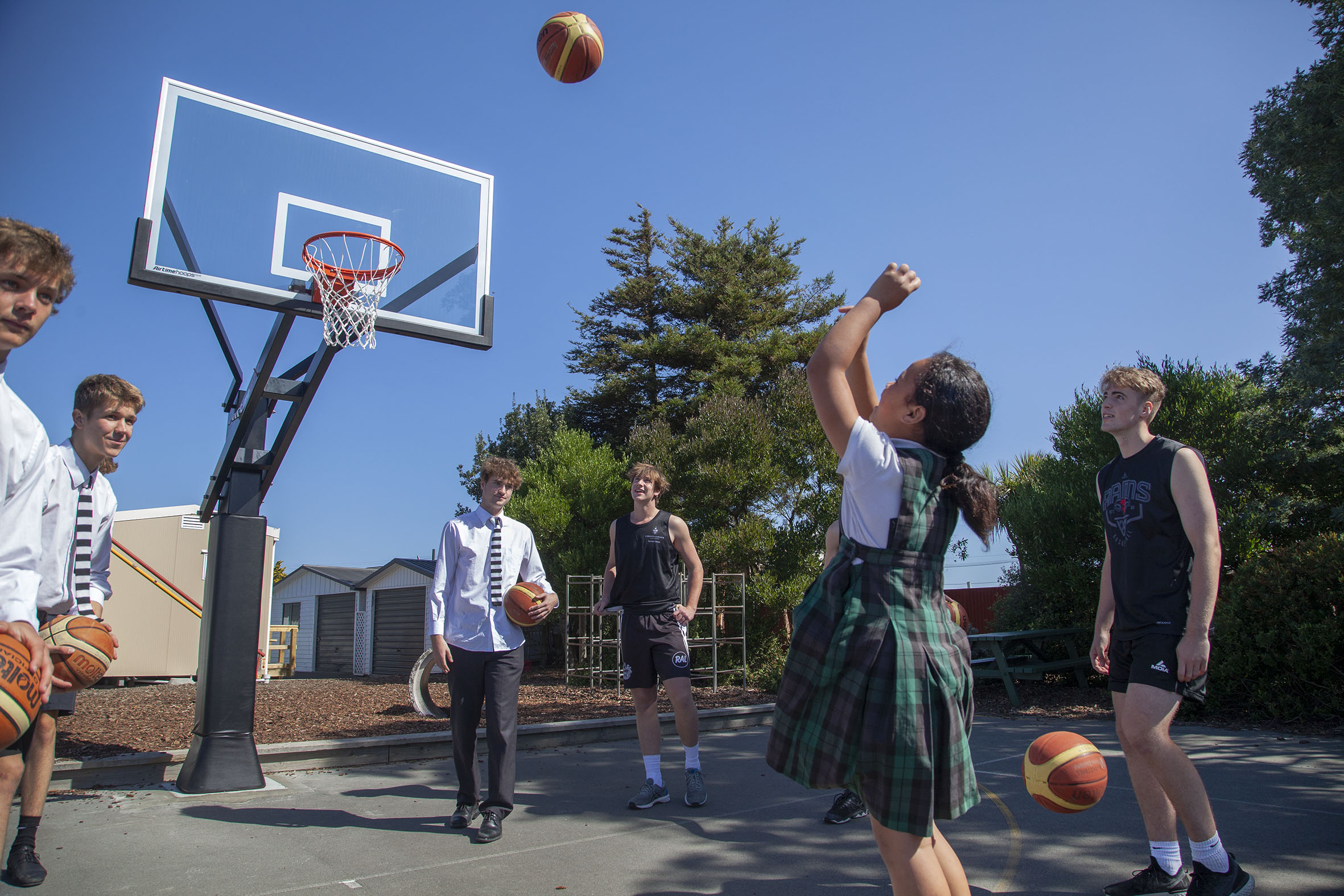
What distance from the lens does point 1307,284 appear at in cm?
1277

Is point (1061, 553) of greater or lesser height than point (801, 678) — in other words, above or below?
above

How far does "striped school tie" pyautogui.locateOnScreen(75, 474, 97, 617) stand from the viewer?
11.4ft

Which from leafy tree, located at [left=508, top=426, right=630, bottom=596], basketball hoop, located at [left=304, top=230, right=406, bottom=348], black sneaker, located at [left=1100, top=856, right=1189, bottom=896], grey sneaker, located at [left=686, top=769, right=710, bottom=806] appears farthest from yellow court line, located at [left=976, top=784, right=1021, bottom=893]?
leafy tree, located at [left=508, top=426, right=630, bottom=596]

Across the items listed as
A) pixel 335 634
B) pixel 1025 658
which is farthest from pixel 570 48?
pixel 335 634

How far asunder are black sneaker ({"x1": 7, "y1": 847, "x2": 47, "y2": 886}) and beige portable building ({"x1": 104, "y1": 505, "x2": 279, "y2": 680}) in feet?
40.0

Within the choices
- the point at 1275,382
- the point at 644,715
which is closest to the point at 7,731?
the point at 644,715

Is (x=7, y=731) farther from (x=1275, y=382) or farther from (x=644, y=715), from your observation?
(x=1275, y=382)

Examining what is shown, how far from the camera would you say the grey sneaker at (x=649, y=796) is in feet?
15.0

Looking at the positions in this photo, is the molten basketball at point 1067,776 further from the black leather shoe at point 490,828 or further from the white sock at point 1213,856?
the black leather shoe at point 490,828

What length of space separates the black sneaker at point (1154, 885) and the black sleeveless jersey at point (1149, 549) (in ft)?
2.83

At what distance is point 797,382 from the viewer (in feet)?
46.9

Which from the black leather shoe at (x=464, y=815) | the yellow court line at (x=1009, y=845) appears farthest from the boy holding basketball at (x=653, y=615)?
the yellow court line at (x=1009, y=845)

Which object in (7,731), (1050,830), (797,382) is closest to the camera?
(7,731)

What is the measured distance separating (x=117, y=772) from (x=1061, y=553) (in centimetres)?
1064
